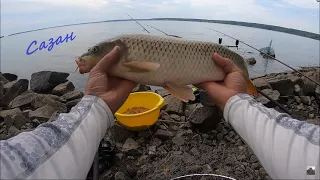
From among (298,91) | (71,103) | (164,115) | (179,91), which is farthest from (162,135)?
(298,91)

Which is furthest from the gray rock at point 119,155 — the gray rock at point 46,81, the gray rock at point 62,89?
the gray rock at point 46,81

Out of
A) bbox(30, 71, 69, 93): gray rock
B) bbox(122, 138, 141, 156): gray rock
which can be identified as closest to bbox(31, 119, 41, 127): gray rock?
bbox(122, 138, 141, 156): gray rock

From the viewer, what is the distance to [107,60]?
2.06 m

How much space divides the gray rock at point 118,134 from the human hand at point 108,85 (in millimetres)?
1937

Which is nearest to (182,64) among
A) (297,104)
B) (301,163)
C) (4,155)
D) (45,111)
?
(301,163)

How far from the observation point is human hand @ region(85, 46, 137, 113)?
1.82 metres

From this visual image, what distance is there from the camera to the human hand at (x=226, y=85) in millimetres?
1939

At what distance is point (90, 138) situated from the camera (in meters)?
1.28

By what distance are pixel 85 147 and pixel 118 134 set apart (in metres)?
2.85

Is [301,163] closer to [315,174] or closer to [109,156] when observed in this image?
[315,174]

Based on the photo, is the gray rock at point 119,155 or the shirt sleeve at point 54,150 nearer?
the shirt sleeve at point 54,150

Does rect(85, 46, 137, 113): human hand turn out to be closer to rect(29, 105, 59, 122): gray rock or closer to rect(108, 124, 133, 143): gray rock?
rect(108, 124, 133, 143): gray rock

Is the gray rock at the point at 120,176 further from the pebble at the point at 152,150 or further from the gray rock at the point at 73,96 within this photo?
the gray rock at the point at 73,96

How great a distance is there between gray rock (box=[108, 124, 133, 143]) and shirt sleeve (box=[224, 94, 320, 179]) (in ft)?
9.12
